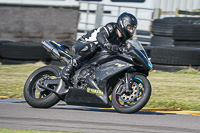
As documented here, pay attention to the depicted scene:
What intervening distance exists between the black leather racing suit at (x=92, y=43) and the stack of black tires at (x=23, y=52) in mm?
6267

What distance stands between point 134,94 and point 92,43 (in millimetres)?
1017

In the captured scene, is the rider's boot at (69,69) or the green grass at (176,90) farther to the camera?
the green grass at (176,90)

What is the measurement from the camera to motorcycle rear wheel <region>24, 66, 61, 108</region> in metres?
6.06

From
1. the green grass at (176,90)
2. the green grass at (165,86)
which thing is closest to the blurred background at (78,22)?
the green grass at (165,86)

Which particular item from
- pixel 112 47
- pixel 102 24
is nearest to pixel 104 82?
pixel 112 47

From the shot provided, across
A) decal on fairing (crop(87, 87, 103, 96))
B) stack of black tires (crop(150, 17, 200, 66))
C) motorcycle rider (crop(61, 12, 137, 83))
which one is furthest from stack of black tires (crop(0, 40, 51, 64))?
decal on fairing (crop(87, 87, 103, 96))

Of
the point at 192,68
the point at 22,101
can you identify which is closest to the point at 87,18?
the point at 192,68

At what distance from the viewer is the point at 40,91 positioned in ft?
20.7

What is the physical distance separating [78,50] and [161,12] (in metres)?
8.71

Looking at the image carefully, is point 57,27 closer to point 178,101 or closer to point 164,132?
point 178,101

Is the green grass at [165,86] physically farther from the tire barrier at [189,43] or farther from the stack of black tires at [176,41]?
the tire barrier at [189,43]

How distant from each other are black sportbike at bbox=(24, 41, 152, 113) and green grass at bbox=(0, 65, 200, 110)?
1.48m

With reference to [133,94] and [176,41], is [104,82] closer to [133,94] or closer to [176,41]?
[133,94]

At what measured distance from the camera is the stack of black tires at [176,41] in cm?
1068
